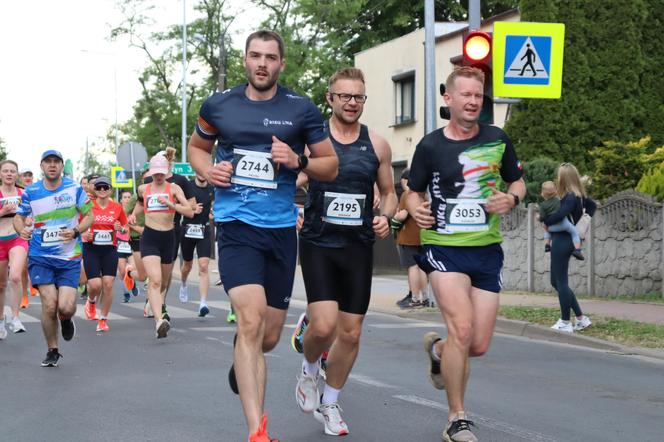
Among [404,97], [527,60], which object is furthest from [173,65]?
[527,60]

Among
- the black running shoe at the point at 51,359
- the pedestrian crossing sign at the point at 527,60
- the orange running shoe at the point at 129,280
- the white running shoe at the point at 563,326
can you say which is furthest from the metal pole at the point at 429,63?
the black running shoe at the point at 51,359

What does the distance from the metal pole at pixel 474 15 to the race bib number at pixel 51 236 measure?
18.8 feet

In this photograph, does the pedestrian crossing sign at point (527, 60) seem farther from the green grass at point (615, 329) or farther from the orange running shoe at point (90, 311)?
the orange running shoe at point (90, 311)

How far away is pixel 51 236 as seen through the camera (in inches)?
412

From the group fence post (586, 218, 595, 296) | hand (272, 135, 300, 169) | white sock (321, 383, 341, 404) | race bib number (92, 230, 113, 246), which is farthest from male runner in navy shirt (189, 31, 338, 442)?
fence post (586, 218, 595, 296)

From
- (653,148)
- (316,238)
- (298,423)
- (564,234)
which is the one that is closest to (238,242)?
(316,238)

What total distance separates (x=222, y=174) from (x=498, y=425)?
2533 mm

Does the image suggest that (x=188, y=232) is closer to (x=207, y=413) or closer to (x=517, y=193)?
(x=207, y=413)

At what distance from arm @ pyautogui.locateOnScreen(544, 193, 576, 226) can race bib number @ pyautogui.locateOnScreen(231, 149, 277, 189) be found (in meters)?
7.31

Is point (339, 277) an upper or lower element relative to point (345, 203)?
lower

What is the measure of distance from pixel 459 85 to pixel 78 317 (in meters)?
10.2

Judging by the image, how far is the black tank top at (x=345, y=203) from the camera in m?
6.84

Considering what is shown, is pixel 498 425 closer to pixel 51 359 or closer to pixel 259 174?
pixel 259 174

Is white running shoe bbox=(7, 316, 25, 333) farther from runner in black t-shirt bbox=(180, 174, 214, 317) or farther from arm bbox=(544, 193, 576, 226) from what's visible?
arm bbox=(544, 193, 576, 226)
